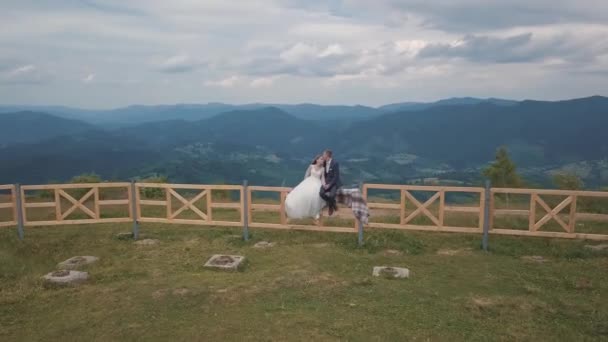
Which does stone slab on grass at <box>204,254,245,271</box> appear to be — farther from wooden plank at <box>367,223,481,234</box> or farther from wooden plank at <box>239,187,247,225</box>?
wooden plank at <box>367,223,481,234</box>

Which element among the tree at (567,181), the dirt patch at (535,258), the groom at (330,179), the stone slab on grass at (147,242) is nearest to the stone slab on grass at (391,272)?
the groom at (330,179)

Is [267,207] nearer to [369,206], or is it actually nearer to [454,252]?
[369,206]

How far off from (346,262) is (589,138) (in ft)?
755

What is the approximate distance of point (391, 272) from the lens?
28.6ft

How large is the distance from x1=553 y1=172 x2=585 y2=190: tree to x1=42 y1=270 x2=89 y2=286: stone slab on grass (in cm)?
2941

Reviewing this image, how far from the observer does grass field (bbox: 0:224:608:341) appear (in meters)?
6.46

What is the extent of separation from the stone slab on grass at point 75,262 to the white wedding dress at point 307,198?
15.6ft

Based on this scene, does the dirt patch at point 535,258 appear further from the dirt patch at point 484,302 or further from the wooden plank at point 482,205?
the dirt patch at point 484,302

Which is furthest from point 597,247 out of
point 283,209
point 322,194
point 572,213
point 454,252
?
point 283,209

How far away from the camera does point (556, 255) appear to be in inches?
397

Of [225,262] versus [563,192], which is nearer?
[225,262]

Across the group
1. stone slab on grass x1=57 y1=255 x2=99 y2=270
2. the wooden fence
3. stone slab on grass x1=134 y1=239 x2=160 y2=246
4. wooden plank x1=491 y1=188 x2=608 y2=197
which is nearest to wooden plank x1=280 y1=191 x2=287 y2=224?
the wooden fence

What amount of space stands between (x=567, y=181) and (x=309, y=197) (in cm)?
2632

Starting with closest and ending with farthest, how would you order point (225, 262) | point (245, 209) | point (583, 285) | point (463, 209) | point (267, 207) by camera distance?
1. point (583, 285)
2. point (225, 262)
3. point (463, 209)
4. point (245, 209)
5. point (267, 207)
